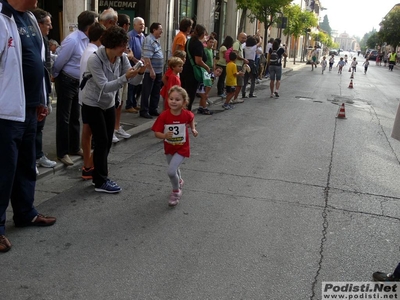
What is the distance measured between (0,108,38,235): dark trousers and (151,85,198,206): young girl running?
4.47 feet

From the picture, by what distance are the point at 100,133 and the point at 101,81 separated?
599 millimetres

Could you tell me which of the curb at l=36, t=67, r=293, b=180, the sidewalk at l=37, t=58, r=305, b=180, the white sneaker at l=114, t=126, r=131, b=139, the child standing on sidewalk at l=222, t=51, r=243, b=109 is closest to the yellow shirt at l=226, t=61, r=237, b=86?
the child standing on sidewalk at l=222, t=51, r=243, b=109

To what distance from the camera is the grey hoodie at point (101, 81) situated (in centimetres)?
476

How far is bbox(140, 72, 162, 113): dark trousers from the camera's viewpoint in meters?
8.98

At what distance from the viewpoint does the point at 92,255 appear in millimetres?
3645

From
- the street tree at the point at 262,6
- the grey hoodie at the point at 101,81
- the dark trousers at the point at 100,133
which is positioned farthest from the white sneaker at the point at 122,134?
the street tree at the point at 262,6

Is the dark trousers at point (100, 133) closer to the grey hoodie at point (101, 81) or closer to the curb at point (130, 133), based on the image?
the grey hoodie at point (101, 81)

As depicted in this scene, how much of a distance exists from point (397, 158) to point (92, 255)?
571 centimetres

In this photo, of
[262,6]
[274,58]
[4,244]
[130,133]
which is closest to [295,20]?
[262,6]

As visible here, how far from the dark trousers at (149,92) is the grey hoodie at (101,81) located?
3.87 metres

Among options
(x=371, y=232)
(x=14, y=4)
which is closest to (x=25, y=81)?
(x=14, y=4)

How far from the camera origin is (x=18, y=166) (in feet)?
12.9

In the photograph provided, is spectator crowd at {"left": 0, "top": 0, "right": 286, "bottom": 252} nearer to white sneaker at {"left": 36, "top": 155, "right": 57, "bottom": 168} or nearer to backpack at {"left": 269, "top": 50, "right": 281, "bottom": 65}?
white sneaker at {"left": 36, "top": 155, "right": 57, "bottom": 168}

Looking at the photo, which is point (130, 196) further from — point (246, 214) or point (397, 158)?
point (397, 158)
